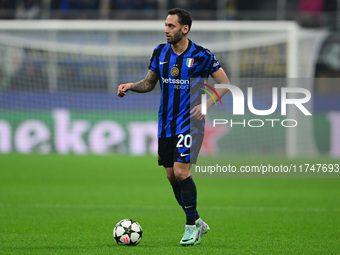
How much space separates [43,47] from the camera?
65.8 ft

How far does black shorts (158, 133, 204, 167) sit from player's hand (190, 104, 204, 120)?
0.20 metres

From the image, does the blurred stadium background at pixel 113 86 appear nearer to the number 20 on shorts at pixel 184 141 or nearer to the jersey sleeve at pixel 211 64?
the jersey sleeve at pixel 211 64

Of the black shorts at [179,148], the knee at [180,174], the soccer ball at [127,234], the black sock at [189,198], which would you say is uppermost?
the black shorts at [179,148]

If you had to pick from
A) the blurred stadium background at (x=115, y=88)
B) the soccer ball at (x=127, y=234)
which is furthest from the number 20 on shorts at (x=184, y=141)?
the blurred stadium background at (x=115, y=88)

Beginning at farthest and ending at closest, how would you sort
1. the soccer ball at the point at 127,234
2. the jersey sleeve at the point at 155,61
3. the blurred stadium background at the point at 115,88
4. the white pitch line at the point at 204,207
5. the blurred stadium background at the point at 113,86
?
1. the blurred stadium background at the point at 113,86
2. the blurred stadium background at the point at 115,88
3. the white pitch line at the point at 204,207
4. the jersey sleeve at the point at 155,61
5. the soccer ball at the point at 127,234

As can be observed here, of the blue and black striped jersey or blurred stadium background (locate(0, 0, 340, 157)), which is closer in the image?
the blue and black striped jersey

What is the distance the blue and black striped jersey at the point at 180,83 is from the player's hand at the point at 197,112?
6 cm

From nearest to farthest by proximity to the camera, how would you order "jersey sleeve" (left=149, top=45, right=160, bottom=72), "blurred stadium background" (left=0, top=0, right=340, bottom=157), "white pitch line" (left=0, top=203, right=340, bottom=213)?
"jersey sleeve" (left=149, top=45, right=160, bottom=72) → "white pitch line" (left=0, top=203, right=340, bottom=213) → "blurred stadium background" (left=0, top=0, right=340, bottom=157)

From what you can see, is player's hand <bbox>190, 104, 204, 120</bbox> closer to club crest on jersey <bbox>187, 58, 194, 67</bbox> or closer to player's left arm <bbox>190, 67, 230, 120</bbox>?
player's left arm <bbox>190, 67, 230, 120</bbox>

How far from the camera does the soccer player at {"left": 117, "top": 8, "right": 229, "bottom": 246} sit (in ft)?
22.2

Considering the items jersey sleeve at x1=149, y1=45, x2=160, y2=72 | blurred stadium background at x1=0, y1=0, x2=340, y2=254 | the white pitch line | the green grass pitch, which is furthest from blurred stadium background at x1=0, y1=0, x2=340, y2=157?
jersey sleeve at x1=149, y1=45, x2=160, y2=72

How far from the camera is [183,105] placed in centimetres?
686

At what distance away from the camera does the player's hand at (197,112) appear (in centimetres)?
675

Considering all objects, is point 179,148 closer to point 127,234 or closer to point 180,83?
point 180,83
